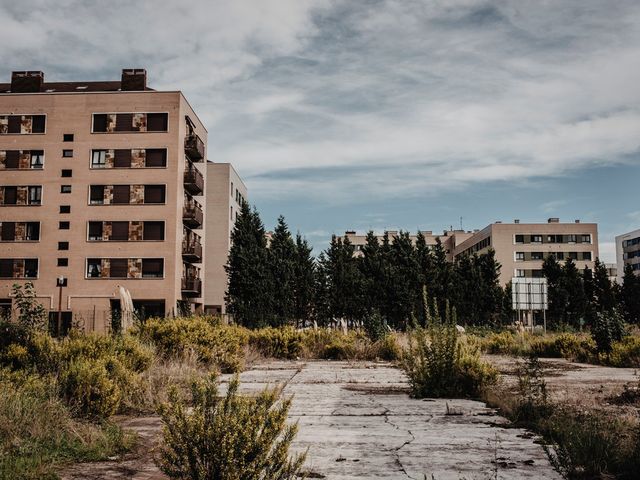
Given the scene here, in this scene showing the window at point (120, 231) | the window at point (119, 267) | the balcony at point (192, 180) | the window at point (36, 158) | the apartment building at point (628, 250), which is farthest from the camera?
the apartment building at point (628, 250)

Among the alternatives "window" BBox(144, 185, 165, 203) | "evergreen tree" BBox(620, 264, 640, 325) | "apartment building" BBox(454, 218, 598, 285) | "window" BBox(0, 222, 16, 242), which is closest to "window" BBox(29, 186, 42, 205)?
"window" BBox(0, 222, 16, 242)

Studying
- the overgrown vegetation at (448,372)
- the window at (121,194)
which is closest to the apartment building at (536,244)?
the window at (121,194)

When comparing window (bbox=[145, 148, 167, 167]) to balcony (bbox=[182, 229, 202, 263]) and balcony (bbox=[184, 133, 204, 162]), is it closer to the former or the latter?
balcony (bbox=[184, 133, 204, 162])

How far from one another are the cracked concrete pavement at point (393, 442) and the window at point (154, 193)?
36.2 metres

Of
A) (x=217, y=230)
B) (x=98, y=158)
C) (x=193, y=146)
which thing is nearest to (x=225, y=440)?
(x=98, y=158)

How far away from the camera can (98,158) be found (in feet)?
146

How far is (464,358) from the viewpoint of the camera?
10008mm

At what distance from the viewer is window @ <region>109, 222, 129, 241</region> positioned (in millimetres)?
43500

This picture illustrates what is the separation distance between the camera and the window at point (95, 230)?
43.6m

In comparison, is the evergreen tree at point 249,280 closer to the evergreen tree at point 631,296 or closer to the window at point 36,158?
the window at point 36,158

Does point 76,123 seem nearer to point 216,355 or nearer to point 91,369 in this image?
point 216,355

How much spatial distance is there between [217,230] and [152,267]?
1635 centimetres

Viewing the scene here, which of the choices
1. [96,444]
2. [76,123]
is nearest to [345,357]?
[96,444]

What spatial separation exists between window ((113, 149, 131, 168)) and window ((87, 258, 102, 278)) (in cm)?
683
